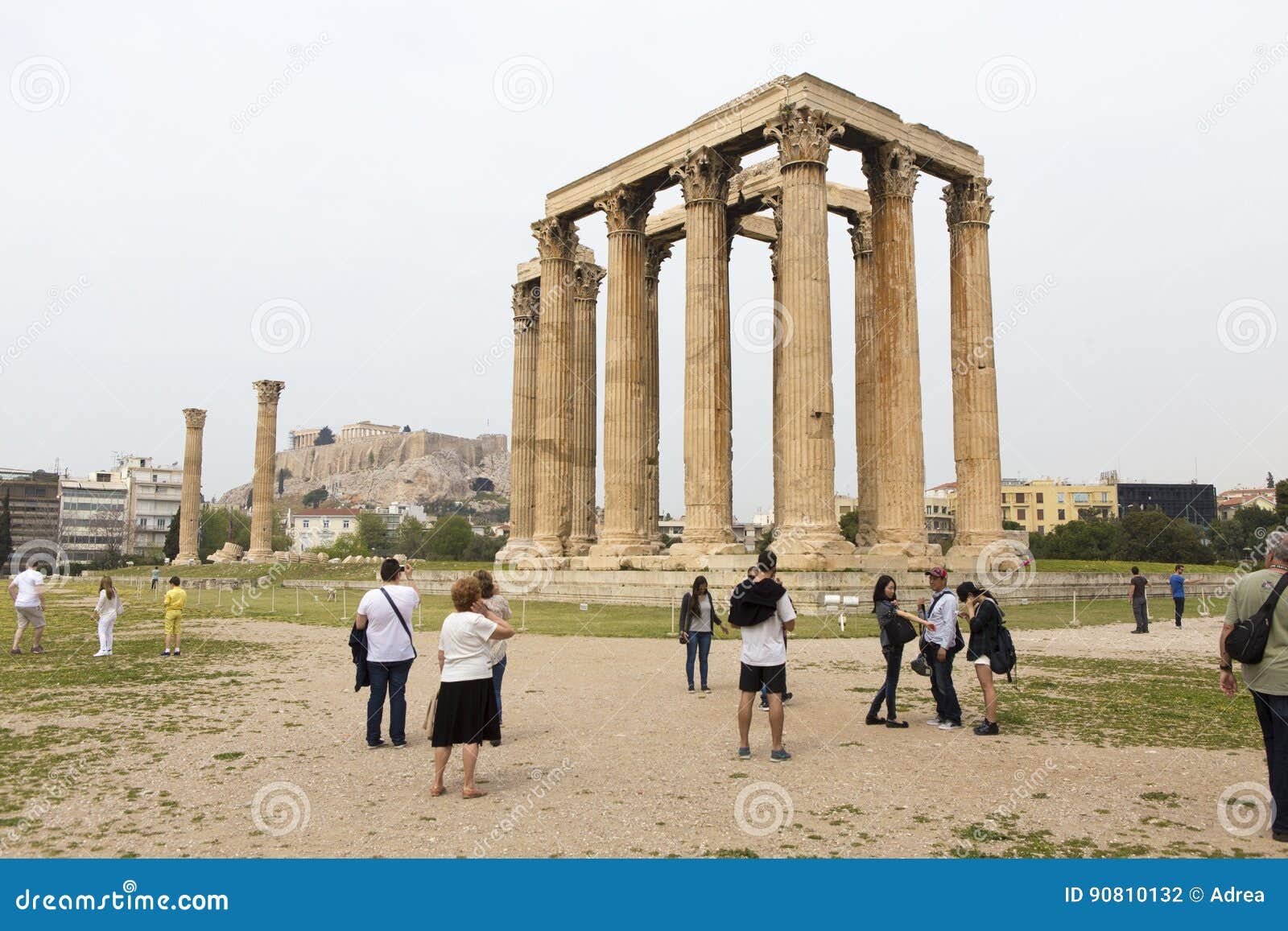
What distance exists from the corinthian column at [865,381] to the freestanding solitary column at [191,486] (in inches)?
2423

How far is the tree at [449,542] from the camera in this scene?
117 meters

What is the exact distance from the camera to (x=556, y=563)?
3734cm

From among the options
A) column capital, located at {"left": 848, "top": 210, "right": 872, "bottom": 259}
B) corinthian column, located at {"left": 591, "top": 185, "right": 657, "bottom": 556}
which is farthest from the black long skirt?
column capital, located at {"left": 848, "top": 210, "right": 872, "bottom": 259}

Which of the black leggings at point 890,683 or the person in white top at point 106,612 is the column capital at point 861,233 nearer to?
the black leggings at point 890,683

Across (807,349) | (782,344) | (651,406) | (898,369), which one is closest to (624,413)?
(651,406)

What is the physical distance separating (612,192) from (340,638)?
22.0 m

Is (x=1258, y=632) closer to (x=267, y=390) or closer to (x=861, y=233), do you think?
(x=861, y=233)

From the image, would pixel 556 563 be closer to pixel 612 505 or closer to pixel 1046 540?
pixel 612 505

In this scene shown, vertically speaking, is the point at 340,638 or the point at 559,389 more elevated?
the point at 559,389

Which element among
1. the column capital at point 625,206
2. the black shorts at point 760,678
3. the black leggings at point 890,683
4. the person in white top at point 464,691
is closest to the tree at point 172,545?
the column capital at point 625,206

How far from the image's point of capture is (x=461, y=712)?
26.0 feet

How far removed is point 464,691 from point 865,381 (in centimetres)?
3048

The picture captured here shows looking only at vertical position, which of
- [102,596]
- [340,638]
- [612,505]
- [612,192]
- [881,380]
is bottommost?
[340,638]

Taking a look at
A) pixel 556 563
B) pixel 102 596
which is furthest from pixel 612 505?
pixel 102 596
